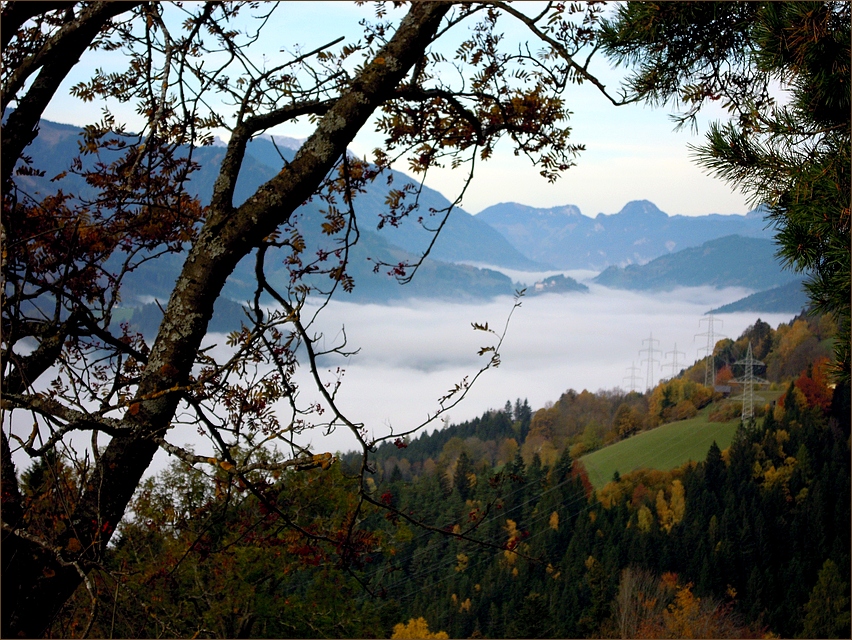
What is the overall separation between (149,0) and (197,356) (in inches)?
56.2

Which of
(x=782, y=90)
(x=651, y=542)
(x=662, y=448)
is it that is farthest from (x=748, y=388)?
(x=782, y=90)

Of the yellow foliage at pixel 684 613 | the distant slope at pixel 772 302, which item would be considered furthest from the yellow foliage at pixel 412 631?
the distant slope at pixel 772 302

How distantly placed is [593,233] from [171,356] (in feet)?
370

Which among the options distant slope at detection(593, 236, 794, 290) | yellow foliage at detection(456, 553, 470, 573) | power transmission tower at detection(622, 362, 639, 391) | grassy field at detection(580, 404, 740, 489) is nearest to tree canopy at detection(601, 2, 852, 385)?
yellow foliage at detection(456, 553, 470, 573)

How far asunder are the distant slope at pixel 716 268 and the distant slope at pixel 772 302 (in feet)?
18.6

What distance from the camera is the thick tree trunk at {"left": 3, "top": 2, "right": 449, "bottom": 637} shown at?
1.97 m

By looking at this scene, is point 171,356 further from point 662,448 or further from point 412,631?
point 662,448

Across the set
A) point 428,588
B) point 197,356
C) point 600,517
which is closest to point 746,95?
point 197,356

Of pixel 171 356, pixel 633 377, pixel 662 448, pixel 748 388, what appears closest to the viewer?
pixel 171 356

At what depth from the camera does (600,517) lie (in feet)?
100

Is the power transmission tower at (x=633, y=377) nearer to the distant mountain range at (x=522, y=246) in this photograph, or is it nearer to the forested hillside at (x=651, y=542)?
the distant mountain range at (x=522, y=246)

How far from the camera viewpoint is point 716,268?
7219cm

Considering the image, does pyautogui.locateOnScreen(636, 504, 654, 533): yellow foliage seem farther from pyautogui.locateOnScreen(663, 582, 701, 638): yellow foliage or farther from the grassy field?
the grassy field

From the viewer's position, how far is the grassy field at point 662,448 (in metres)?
36.9
